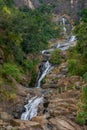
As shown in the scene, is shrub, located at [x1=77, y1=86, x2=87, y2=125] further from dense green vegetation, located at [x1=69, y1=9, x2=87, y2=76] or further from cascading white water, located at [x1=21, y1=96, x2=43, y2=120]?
dense green vegetation, located at [x1=69, y1=9, x2=87, y2=76]

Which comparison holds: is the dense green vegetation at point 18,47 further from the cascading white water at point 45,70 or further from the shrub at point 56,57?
the shrub at point 56,57

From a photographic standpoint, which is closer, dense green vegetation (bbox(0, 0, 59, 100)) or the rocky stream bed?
the rocky stream bed

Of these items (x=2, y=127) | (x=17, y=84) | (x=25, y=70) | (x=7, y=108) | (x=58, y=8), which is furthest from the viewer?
(x=58, y=8)

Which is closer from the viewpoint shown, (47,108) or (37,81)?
(47,108)

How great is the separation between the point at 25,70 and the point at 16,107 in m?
9.48

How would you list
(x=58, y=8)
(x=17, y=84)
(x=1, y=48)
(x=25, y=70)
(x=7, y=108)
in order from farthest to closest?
(x=58, y=8) → (x=25, y=70) → (x=1, y=48) → (x=17, y=84) → (x=7, y=108)

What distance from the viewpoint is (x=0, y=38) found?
28.5m

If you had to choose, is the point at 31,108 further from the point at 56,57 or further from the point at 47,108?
the point at 56,57

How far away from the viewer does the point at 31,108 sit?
2319 centimetres

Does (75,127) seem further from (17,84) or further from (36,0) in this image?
(36,0)

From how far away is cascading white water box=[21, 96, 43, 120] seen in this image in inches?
883

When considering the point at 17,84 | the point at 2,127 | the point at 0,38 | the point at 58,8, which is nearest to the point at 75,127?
the point at 2,127

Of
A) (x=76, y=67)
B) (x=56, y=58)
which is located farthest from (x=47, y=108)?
(x=56, y=58)

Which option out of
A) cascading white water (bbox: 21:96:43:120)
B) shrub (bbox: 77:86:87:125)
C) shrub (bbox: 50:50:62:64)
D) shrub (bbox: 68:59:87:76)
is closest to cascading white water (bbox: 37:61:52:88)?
shrub (bbox: 50:50:62:64)
